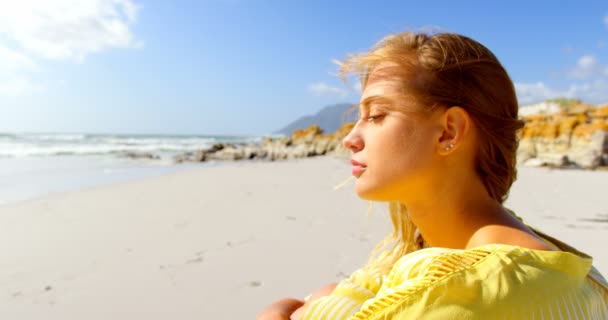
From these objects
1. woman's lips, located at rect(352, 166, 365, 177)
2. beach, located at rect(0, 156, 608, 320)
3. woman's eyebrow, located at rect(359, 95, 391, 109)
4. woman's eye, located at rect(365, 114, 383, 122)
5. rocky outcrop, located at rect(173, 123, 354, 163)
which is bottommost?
beach, located at rect(0, 156, 608, 320)

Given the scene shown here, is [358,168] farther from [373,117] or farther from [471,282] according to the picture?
[471,282]

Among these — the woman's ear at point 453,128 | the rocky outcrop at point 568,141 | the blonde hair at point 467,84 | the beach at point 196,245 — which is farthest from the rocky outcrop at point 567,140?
the woman's ear at point 453,128

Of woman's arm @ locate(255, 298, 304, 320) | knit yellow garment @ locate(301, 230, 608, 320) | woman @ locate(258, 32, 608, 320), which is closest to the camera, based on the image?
knit yellow garment @ locate(301, 230, 608, 320)

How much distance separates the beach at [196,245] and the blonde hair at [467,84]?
0.81 meters

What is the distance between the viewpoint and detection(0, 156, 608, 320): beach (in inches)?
Answer: 118

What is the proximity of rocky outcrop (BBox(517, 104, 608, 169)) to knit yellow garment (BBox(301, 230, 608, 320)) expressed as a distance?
1309cm

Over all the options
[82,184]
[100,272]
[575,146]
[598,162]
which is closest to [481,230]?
[100,272]

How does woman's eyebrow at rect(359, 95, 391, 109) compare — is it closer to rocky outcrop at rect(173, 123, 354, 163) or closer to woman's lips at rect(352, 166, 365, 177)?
woman's lips at rect(352, 166, 365, 177)

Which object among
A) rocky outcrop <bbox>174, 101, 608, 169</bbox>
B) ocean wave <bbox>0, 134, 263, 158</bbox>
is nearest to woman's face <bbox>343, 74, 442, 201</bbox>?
rocky outcrop <bbox>174, 101, 608, 169</bbox>

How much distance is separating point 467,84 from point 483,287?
58 centimetres

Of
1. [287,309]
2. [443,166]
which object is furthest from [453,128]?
[287,309]

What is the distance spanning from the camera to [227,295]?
3.02 m

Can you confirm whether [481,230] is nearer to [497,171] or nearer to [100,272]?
[497,171]

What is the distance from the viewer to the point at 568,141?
13531mm
